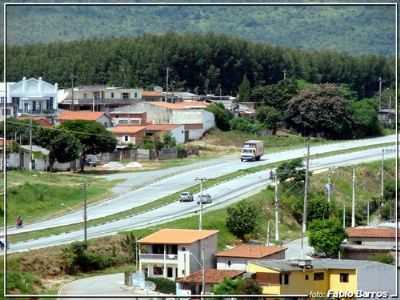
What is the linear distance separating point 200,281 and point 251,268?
0.46 meters

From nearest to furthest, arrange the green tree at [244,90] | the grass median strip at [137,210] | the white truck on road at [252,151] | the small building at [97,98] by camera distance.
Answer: the grass median strip at [137,210] → the white truck on road at [252,151] → the small building at [97,98] → the green tree at [244,90]

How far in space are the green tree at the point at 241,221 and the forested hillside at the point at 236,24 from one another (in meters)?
29.0

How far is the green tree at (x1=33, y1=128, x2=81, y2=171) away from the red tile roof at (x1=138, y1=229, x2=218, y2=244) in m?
6.58

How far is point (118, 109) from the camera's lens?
99.3ft

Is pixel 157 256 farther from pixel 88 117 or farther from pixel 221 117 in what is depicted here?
pixel 221 117

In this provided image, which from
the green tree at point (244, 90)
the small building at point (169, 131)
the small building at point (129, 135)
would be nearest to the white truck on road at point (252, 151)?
the small building at point (129, 135)

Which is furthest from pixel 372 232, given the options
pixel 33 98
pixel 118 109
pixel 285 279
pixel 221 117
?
pixel 118 109

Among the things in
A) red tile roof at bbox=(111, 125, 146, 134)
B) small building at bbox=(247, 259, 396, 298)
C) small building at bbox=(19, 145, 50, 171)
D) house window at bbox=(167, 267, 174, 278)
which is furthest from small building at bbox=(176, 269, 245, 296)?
red tile roof at bbox=(111, 125, 146, 134)

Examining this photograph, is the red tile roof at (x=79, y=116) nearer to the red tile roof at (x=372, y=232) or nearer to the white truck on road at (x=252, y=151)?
the white truck on road at (x=252, y=151)

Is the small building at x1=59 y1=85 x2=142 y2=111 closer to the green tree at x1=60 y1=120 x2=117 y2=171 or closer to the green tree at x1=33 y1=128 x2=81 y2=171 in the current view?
the green tree at x1=60 y1=120 x2=117 y2=171

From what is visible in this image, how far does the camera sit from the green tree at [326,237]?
16.8 meters

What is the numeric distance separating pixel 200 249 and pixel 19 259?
1730 mm

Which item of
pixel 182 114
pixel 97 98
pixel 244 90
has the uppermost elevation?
pixel 244 90

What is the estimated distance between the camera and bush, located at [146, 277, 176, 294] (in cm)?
1420
